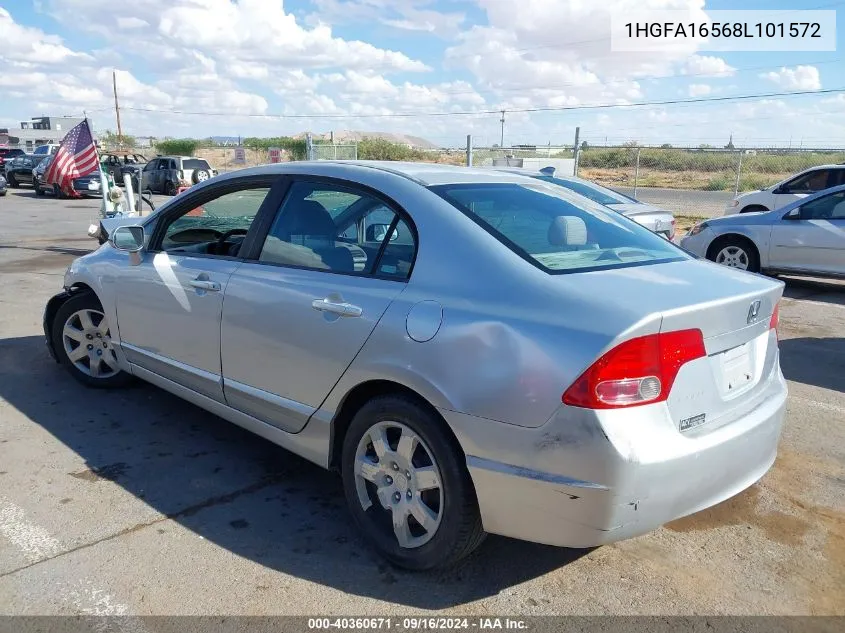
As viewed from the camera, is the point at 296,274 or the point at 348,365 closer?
the point at 348,365

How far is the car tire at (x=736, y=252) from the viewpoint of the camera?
9.72 meters

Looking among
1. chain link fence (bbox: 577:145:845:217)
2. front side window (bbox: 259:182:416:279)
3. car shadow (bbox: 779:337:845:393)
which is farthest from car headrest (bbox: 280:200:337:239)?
chain link fence (bbox: 577:145:845:217)

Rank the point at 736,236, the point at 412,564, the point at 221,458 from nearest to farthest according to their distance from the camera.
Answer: the point at 412,564, the point at 221,458, the point at 736,236

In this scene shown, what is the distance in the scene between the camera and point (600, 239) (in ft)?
10.7

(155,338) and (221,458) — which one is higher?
(155,338)

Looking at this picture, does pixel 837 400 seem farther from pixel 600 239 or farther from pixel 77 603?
pixel 77 603

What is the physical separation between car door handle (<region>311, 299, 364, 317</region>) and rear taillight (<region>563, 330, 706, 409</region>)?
1008 millimetres

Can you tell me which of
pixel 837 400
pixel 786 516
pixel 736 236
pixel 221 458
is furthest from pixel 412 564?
pixel 736 236

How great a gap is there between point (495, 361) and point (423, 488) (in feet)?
2.13

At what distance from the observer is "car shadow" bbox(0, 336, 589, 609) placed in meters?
2.93

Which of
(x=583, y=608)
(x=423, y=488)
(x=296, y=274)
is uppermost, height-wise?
(x=296, y=274)

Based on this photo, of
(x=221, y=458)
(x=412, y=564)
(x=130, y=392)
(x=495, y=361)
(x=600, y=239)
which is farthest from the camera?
(x=130, y=392)

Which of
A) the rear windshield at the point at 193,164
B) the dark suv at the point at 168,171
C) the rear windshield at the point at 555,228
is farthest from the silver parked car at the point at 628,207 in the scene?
the rear windshield at the point at 193,164

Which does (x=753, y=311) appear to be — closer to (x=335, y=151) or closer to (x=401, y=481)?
(x=401, y=481)
